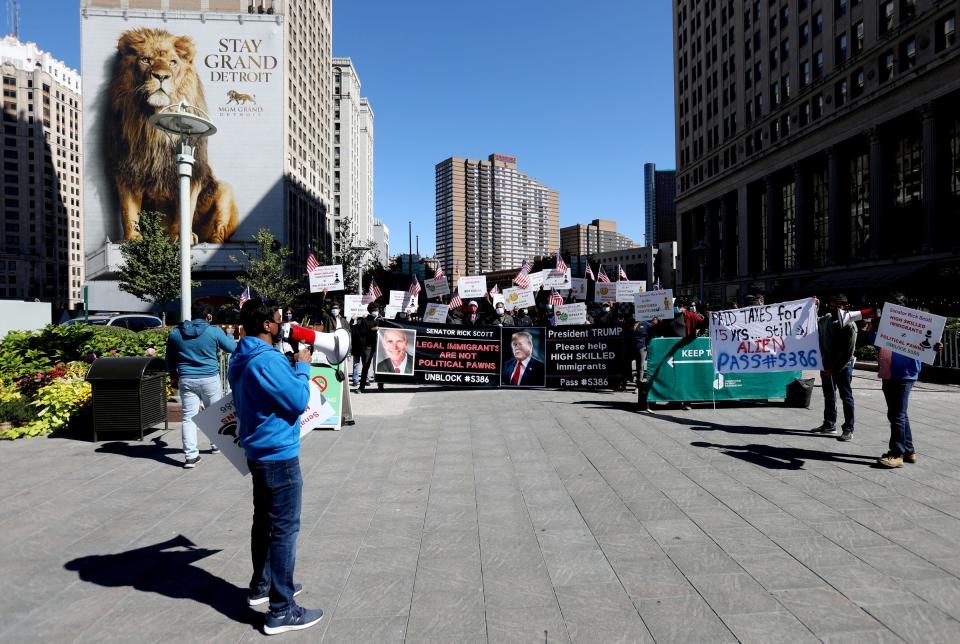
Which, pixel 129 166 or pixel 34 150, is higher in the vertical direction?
pixel 34 150

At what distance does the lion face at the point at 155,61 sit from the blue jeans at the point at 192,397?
7342 centimetres

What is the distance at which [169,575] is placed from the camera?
4.31 metres

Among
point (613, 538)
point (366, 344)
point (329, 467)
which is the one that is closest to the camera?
point (613, 538)

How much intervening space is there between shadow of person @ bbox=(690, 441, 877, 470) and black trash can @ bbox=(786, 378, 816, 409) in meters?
3.54

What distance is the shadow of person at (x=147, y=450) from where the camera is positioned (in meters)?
7.71

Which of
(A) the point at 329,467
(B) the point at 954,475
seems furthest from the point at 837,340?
(A) the point at 329,467

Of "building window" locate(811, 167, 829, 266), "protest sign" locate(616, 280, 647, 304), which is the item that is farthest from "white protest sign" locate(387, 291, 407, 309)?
"building window" locate(811, 167, 829, 266)

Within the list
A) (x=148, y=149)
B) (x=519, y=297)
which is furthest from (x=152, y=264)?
(x=519, y=297)

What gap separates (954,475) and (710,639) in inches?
201

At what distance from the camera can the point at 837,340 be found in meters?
8.23

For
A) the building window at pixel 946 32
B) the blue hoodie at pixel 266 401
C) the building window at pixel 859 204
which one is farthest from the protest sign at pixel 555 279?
the building window at pixel 859 204

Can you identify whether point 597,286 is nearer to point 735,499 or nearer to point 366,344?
point 366,344

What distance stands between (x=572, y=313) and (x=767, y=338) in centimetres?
908

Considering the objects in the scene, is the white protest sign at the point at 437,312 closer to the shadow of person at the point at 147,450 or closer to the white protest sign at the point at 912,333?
the shadow of person at the point at 147,450
